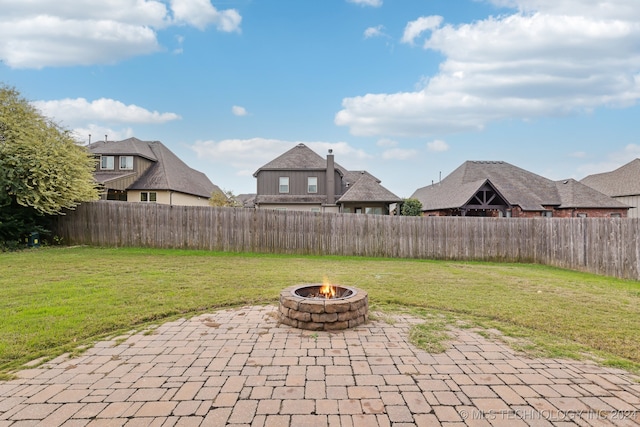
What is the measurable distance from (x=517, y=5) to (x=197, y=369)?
540 inches

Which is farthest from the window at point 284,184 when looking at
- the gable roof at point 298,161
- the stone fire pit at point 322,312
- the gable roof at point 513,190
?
the stone fire pit at point 322,312

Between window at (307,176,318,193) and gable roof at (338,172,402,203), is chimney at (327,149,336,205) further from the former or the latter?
gable roof at (338,172,402,203)

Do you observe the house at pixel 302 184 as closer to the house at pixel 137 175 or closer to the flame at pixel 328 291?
the house at pixel 137 175

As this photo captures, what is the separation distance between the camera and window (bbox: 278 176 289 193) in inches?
894

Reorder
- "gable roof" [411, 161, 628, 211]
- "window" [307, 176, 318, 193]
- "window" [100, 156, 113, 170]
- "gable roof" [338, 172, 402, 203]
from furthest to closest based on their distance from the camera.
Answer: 1. "window" [307, 176, 318, 193]
2. "window" [100, 156, 113, 170]
3. "gable roof" [411, 161, 628, 211]
4. "gable roof" [338, 172, 402, 203]

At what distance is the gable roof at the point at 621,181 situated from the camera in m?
26.0

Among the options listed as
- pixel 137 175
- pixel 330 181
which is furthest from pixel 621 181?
pixel 137 175

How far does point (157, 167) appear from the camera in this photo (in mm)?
23922

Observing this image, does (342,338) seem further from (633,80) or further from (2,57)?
(633,80)

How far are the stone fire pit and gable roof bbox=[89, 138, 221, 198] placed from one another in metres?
21.0

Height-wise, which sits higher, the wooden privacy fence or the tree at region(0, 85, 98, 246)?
the tree at region(0, 85, 98, 246)

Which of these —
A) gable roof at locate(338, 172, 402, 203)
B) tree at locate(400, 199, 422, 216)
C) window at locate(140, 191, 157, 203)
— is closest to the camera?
gable roof at locate(338, 172, 402, 203)

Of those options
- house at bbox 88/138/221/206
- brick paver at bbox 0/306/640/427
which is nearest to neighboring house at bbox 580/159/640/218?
brick paver at bbox 0/306/640/427

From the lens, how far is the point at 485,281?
7.68 metres
